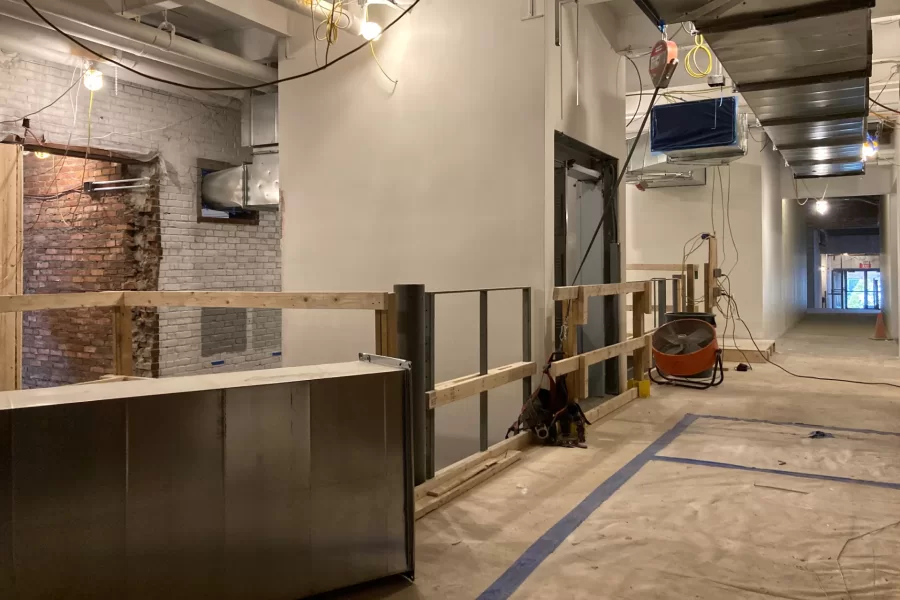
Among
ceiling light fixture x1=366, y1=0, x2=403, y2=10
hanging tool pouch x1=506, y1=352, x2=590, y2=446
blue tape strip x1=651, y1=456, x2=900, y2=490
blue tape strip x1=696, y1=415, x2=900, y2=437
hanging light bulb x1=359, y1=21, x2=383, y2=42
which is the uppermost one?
ceiling light fixture x1=366, y1=0, x2=403, y2=10

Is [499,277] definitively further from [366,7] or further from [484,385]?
[366,7]

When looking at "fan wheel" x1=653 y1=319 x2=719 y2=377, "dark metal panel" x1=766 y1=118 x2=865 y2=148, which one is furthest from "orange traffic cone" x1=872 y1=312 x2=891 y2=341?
"fan wheel" x1=653 y1=319 x2=719 y2=377

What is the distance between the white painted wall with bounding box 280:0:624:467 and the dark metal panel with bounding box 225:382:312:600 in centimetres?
256

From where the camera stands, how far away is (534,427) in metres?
4.19

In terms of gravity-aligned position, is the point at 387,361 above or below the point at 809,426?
above

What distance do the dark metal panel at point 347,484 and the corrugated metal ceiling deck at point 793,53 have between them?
2.52 m

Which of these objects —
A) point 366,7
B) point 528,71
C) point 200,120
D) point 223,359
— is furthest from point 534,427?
point 200,120

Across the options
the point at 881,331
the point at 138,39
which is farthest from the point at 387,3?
the point at 881,331

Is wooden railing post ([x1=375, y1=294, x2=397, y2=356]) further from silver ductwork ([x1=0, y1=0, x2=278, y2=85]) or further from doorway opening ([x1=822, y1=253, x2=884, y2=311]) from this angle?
doorway opening ([x1=822, y1=253, x2=884, y2=311])

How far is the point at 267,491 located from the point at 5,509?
650mm

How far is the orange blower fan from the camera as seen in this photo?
244 inches

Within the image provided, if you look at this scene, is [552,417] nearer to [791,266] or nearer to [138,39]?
[138,39]

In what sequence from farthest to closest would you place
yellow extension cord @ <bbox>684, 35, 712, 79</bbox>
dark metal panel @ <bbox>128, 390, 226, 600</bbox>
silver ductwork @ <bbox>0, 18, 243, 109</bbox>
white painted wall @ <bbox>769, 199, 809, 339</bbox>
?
white painted wall @ <bbox>769, 199, 809, 339</bbox>
yellow extension cord @ <bbox>684, 35, 712, 79</bbox>
silver ductwork @ <bbox>0, 18, 243, 109</bbox>
dark metal panel @ <bbox>128, 390, 226, 600</bbox>

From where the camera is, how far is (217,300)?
3701 mm
